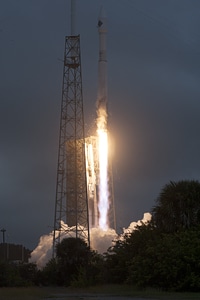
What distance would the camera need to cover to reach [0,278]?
4862 centimetres

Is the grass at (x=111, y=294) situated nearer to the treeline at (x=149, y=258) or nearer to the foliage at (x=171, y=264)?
the foliage at (x=171, y=264)

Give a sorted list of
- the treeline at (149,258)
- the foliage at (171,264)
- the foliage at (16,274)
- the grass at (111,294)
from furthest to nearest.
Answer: the foliage at (16,274) → the treeline at (149,258) → the foliage at (171,264) → the grass at (111,294)

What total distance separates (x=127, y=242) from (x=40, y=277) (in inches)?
379

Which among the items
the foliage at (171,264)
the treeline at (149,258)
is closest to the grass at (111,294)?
the foliage at (171,264)

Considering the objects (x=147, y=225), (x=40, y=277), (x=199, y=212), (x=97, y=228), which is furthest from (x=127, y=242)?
(x=97, y=228)

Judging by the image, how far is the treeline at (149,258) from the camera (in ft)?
129

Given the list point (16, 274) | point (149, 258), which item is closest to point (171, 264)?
point (149, 258)

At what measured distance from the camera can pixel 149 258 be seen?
1625 inches

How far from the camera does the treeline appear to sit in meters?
39.2

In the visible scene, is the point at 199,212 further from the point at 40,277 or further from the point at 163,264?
the point at 40,277

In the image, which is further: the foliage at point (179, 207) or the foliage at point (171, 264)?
the foliage at point (179, 207)

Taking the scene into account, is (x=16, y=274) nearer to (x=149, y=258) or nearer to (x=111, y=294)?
(x=149, y=258)

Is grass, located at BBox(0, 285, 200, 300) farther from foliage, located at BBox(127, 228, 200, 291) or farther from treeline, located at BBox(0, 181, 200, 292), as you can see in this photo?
treeline, located at BBox(0, 181, 200, 292)

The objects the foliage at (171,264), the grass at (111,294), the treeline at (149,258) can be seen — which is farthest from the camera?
the treeline at (149,258)
